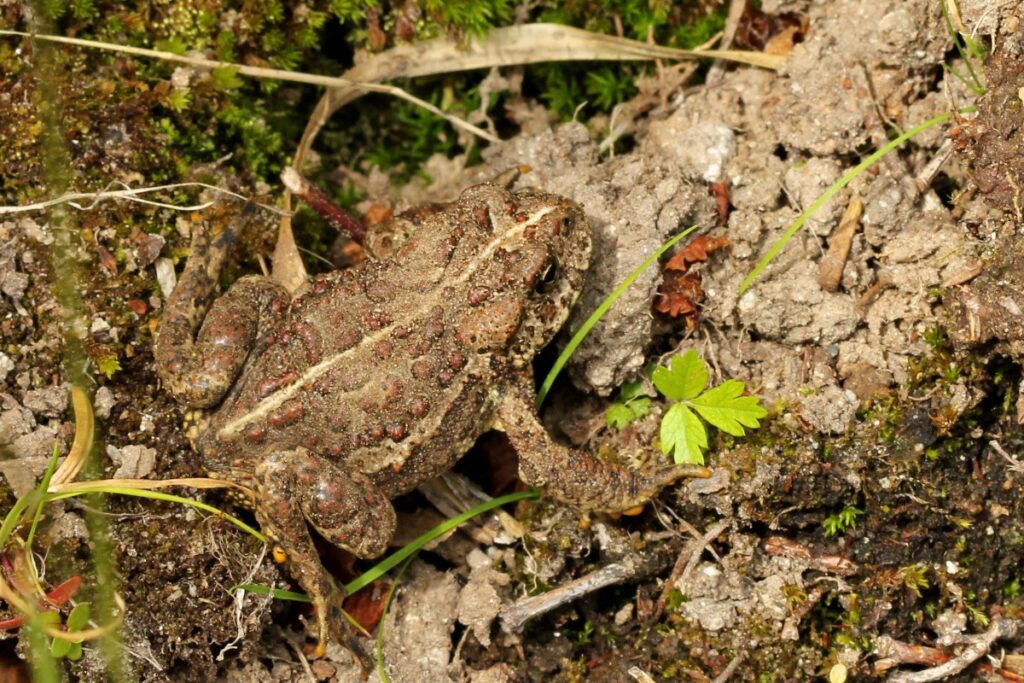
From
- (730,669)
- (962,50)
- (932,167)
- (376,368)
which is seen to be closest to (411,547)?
(376,368)

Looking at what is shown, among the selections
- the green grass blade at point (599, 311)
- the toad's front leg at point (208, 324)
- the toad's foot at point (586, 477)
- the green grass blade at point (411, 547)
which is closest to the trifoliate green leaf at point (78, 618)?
the toad's front leg at point (208, 324)

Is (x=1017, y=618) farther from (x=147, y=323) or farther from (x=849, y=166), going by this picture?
(x=147, y=323)

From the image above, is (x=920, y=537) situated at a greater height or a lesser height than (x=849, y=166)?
lesser

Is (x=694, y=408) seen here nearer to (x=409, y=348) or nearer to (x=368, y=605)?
(x=409, y=348)

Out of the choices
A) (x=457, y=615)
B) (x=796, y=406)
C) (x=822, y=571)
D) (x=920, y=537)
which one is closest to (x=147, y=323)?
(x=457, y=615)

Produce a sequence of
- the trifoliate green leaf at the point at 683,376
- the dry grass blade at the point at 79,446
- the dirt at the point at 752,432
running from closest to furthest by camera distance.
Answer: the dry grass blade at the point at 79,446, the dirt at the point at 752,432, the trifoliate green leaf at the point at 683,376

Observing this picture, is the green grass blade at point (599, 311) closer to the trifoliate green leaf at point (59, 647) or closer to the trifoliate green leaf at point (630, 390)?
the trifoliate green leaf at point (630, 390)
